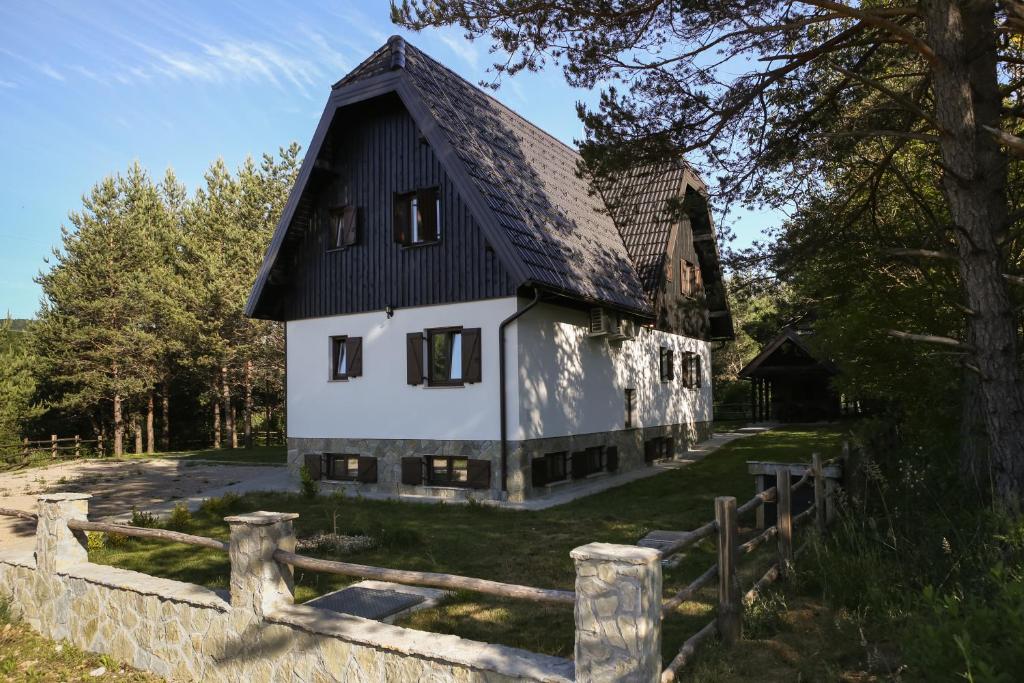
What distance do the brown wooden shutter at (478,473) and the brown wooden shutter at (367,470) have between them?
2401 millimetres

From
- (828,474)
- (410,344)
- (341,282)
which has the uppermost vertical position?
(341,282)

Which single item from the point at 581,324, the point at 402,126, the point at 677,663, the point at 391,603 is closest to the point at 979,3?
the point at 677,663

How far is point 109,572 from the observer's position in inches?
271

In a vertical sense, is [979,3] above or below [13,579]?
above

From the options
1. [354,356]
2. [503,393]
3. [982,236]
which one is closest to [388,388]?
[354,356]

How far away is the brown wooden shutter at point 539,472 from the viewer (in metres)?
13.0

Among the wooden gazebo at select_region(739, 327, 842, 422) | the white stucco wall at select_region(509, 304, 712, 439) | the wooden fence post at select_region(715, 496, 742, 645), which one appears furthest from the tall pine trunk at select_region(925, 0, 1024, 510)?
the wooden gazebo at select_region(739, 327, 842, 422)

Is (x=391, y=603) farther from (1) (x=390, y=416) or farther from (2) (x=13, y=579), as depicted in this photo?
(1) (x=390, y=416)

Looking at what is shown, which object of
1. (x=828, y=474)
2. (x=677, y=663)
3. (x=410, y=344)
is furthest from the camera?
(x=410, y=344)

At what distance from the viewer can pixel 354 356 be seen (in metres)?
14.9

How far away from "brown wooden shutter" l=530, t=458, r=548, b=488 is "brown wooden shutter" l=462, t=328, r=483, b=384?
1.89 meters

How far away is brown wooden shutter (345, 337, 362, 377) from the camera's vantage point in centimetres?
1486

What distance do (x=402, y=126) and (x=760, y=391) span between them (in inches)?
865

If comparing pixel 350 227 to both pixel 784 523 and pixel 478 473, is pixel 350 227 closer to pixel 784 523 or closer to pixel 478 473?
pixel 478 473
